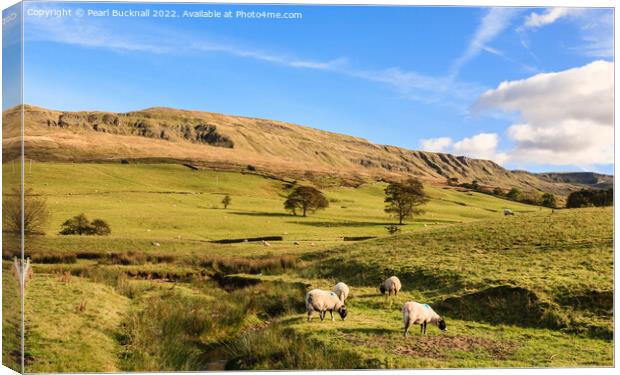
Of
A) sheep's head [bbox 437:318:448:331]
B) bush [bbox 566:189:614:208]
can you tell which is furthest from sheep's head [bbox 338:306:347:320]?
bush [bbox 566:189:614:208]

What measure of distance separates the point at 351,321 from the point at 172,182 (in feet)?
290

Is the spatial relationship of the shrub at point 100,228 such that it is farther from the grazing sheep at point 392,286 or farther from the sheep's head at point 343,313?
the sheep's head at point 343,313

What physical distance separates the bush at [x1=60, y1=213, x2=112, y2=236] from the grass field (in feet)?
33.0

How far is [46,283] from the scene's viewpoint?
17859 mm

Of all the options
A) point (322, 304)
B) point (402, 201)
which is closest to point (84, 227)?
point (402, 201)

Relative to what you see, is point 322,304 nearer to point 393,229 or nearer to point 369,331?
point 369,331

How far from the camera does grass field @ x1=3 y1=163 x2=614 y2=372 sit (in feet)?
45.4

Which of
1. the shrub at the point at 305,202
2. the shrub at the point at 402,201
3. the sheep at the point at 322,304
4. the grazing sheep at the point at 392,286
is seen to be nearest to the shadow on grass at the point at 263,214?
the shrub at the point at 305,202

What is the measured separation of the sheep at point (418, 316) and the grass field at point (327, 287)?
1.16 feet

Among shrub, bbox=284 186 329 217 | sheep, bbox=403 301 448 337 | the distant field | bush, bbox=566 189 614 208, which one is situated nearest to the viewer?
sheep, bbox=403 301 448 337

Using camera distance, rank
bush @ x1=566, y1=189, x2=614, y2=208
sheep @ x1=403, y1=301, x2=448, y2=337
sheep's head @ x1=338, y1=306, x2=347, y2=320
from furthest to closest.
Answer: bush @ x1=566, y1=189, x2=614, y2=208
sheep's head @ x1=338, y1=306, x2=347, y2=320
sheep @ x1=403, y1=301, x2=448, y2=337

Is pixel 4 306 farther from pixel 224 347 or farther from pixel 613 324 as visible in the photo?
pixel 613 324

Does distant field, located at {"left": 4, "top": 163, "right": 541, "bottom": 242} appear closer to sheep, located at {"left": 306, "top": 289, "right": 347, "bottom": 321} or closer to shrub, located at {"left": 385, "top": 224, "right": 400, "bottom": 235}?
shrub, located at {"left": 385, "top": 224, "right": 400, "bottom": 235}

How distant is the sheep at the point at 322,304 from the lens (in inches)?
666
